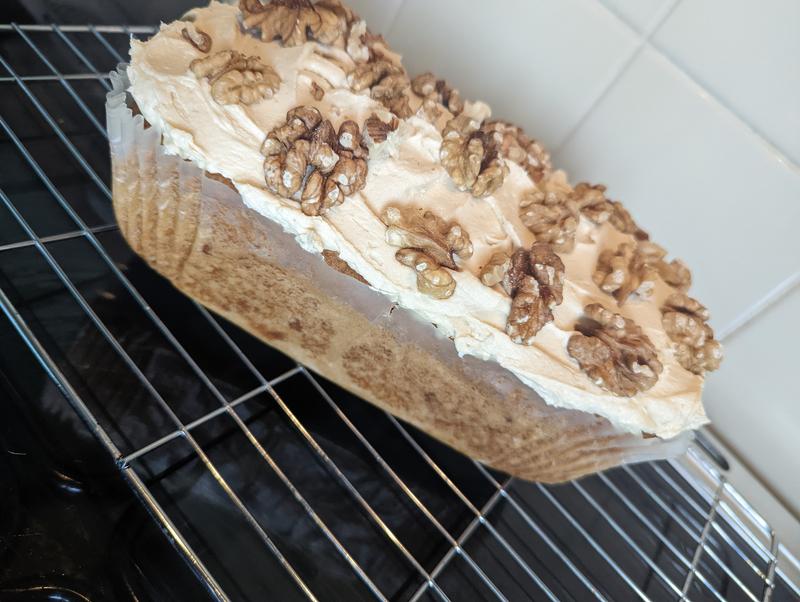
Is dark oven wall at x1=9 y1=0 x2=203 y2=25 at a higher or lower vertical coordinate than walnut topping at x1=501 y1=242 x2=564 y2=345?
lower

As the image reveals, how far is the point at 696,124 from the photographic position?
1106 millimetres

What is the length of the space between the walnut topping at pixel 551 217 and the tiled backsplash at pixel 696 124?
0.37 metres

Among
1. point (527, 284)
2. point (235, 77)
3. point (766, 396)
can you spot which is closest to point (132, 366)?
point (235, 77)

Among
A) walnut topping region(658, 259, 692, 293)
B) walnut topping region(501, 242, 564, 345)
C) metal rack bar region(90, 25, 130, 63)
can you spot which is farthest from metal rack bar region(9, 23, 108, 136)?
walnut topping region(658, 259, 692, 293)

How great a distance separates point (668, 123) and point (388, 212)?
0.69 metres

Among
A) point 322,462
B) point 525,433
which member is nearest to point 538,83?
point 525,433

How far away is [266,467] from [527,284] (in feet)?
1.50

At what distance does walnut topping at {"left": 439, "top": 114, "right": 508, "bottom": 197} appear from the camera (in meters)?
0.82

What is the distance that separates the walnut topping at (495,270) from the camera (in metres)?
0.77

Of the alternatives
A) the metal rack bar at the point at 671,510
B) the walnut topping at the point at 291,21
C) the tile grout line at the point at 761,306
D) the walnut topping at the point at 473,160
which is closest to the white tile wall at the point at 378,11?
the walnut topping at the point at 291,21

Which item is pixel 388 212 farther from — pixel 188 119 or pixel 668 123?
pixel 668 123

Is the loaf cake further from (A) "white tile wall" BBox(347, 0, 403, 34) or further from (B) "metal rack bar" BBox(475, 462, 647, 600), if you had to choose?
(A) "white tile wall" BBox(347, 0, 403, 34)

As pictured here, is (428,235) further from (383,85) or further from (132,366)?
(132,366)

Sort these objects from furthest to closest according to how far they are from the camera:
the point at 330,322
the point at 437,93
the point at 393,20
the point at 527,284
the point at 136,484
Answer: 1. the point at 393,20
2. the point at 437,93
3. the point at 330,322
4. the point at 527,284
5. the point at 136,484
